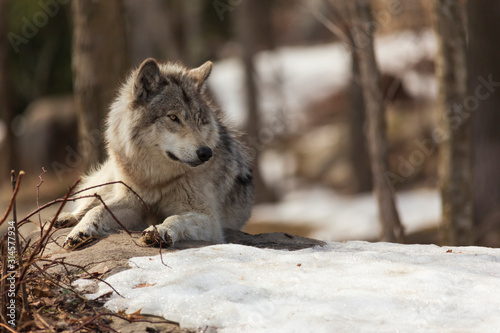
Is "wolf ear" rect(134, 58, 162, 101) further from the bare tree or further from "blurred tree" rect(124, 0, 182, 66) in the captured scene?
"blurred tree" rect(124, 0, 182, 66)

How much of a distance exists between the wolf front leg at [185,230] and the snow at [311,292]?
0.34 m

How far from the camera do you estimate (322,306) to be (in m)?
3.36

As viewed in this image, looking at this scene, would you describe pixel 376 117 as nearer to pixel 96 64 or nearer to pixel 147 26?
pixel 96 64

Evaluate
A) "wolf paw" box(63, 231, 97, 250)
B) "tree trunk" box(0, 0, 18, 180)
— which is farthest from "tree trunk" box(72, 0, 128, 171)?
"tree trunk" box(0, 0, 18, 180)

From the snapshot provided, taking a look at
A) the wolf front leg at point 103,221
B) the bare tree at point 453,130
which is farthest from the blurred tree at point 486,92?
the wolf front leg at point 103,221

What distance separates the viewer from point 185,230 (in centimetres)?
493

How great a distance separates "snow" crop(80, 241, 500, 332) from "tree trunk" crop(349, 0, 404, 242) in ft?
13.3

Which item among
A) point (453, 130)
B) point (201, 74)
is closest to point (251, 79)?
point (453, 130)

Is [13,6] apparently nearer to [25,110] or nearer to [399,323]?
[25,110]

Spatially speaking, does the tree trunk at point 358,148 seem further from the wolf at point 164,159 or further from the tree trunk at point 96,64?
the wolf at point 164,159

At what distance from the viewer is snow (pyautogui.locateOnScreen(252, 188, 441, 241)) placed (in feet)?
44.4

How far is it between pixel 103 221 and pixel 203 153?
1.09 m

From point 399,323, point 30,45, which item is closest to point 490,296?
point 399,323

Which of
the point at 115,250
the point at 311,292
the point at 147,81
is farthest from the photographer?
the point at 147,81
